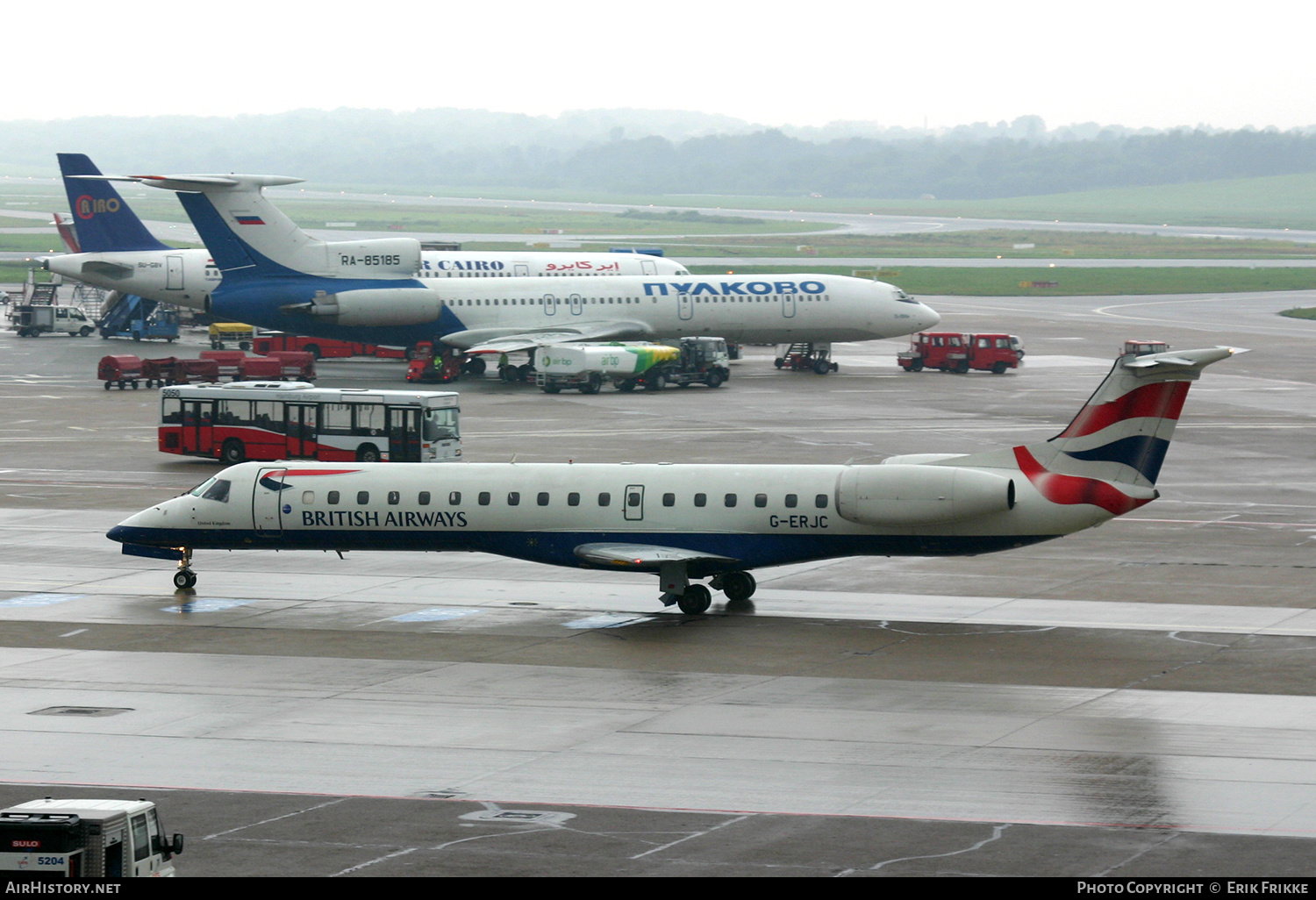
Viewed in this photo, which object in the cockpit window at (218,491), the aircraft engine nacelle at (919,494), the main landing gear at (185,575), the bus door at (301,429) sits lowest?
the main landing gear at (185,575)

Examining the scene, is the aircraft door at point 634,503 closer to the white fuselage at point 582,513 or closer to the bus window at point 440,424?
the white fuselage at point 582,513

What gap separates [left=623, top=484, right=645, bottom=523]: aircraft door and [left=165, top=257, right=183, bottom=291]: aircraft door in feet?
207

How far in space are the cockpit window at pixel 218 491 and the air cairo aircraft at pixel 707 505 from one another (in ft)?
0.12

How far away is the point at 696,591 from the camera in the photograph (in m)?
33.8

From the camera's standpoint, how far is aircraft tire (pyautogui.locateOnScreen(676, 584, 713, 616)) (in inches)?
1326

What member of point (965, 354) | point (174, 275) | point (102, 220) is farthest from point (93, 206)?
point (965, 354)

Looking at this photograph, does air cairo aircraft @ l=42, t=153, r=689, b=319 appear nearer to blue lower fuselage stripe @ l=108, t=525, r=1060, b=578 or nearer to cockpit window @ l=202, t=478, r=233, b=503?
cockpit window @ l=202, t=478, r=233, b=503

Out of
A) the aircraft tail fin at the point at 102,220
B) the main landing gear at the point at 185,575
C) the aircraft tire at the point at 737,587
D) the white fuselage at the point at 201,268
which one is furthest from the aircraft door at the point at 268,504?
the aircraft tail fin at the point at 102,220

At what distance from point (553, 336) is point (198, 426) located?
Result: 2886 cm

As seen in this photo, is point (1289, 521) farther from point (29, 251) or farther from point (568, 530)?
point (29, 251)

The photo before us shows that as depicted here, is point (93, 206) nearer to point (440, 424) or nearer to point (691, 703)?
point (440, 424)

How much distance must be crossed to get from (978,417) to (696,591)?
34.8m

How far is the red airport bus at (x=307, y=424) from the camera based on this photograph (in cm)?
5212

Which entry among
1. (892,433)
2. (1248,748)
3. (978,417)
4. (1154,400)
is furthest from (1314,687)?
(978,417)
